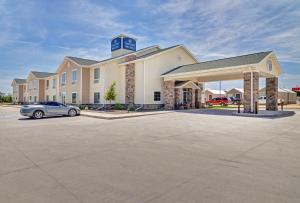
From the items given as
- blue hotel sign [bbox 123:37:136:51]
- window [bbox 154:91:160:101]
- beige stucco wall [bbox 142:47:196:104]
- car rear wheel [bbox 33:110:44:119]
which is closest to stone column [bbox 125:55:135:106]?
beige stucco wall [bbox 142:47:196:104]

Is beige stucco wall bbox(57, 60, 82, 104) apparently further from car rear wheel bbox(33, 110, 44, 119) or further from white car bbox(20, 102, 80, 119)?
car rear wheel bbox(33, 110, 44, 119)

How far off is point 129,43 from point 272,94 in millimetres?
20218

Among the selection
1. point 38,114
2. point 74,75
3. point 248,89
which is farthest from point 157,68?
point 38,114

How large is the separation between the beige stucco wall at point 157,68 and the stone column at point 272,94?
11.1 metres

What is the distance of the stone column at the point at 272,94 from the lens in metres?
22.2

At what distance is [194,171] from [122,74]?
2348 centimetres

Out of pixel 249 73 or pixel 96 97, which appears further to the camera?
pixel 96 97

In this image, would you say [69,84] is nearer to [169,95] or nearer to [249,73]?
[169,95]

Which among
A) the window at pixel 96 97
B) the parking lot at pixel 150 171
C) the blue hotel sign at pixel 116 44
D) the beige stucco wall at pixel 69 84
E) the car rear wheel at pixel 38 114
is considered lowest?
the parking lot at pixel 150 171

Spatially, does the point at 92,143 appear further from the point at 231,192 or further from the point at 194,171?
the point at 231,192

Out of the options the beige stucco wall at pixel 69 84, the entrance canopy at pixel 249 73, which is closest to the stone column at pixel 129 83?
the entrance canopy at pixel 249 73

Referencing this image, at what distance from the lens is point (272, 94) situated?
22.5m

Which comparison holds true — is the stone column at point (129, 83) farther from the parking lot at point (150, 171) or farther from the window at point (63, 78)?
the parking lot at point (150, 171)

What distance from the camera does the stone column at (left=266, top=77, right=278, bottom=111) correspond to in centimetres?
2223
